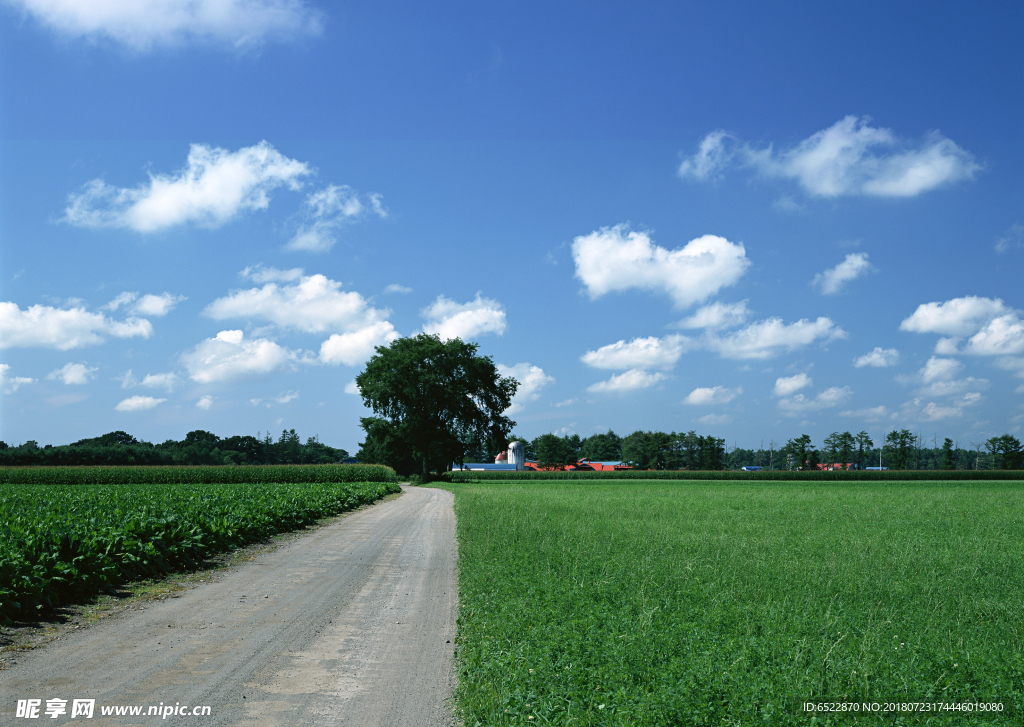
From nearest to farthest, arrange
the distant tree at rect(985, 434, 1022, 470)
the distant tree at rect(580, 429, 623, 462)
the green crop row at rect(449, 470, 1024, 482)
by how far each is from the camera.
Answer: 1. the green crop row at rect(449, 470, 1024, 482)
2. the distant tree at rect(985, 434, 1022, 470)
3. the distant tree at rect(580, 429, 623, 462)

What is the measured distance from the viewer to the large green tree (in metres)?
70.1

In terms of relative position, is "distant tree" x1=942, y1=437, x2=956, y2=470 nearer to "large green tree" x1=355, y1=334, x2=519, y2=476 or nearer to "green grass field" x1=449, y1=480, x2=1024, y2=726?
"large green tree" x1=355, y1=334, x2=519, y2=476

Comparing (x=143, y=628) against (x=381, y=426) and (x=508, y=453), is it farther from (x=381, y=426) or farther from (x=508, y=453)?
(x=508, y=453)

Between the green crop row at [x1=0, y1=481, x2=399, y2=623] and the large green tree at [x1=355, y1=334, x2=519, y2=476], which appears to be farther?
the large green tree at [x1=355, y1=334, x2=519, y2=476]

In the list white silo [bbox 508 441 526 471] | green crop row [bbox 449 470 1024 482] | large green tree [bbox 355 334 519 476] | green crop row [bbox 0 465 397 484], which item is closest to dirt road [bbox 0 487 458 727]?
green crop row [bbox 0 465 397 484]

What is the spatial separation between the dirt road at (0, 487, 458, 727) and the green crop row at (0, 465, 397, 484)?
49506 mm

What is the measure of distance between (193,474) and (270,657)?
59.6m

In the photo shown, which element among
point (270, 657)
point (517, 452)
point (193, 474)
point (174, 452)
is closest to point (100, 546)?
point (270, 657)

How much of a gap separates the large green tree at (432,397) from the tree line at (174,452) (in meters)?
10.3

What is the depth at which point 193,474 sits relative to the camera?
59062mm

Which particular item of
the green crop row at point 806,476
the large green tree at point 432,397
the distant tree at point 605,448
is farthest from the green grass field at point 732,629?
the distant tree at point 605,448

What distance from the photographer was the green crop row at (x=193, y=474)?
5722 centimetres

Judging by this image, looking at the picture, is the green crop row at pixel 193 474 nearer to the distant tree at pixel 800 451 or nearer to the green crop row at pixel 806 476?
the green crop row at pixel 806 476

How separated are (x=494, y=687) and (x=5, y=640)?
20.7ft
